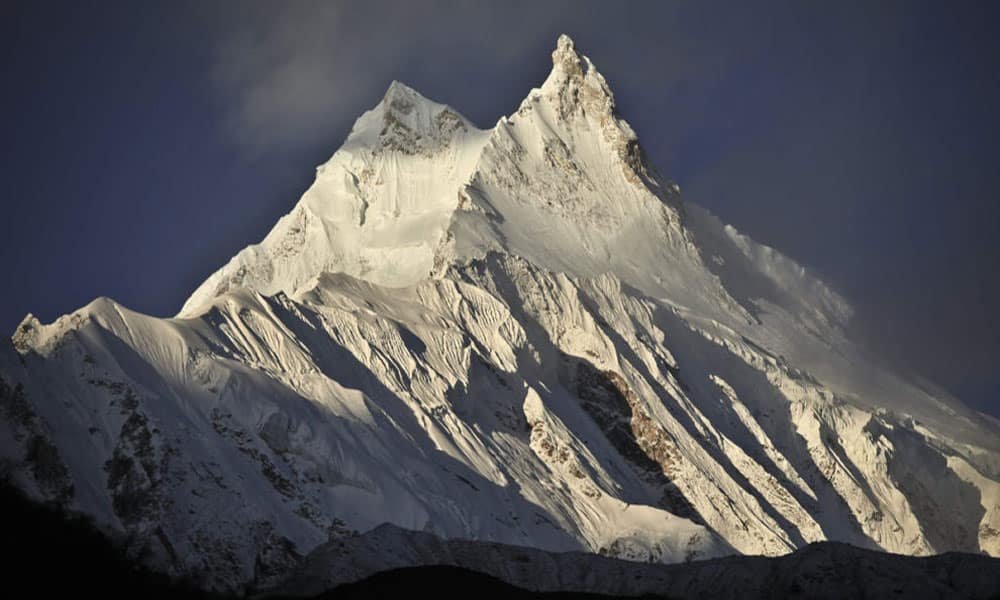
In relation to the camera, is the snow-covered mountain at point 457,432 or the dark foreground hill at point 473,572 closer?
the dark foreground hill at point 473,572

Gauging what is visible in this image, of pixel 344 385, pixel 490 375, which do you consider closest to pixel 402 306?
pixel 490 375

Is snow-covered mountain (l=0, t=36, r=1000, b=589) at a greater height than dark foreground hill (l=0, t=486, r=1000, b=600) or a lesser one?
greater

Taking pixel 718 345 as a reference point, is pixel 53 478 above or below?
below

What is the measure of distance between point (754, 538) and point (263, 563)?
2059 inches

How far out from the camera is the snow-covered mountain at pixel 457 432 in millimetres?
125812

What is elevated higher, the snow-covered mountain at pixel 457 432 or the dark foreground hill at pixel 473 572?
the snow-covered mountain at pixel 457 432

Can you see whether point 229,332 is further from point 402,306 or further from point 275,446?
point 402,306

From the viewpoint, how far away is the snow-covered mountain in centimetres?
12581

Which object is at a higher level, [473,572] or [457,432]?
[457,432]

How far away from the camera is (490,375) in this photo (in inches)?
6590

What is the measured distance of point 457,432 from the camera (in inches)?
6107

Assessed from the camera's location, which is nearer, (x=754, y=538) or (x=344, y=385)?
(x=344, y=385)

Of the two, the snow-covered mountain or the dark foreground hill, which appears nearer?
the dark foreground hill

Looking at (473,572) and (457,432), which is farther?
(457,432)
